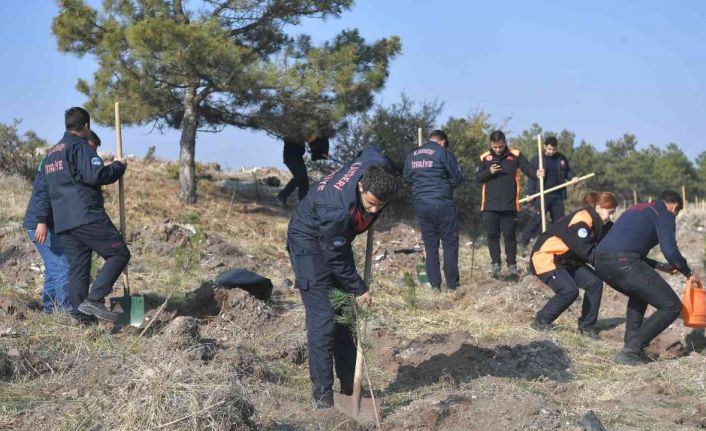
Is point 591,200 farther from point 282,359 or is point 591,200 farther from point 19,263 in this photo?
point 19,263

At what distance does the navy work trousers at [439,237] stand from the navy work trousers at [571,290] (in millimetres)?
1826

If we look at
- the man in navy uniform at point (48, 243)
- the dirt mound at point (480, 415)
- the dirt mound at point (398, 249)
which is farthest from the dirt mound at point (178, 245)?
the dirt mound at point (480, 415)

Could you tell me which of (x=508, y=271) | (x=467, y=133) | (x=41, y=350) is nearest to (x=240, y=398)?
(x=41, y=350)

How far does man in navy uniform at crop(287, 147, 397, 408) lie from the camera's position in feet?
17.0

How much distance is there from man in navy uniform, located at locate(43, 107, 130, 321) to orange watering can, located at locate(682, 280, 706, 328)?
461 cm

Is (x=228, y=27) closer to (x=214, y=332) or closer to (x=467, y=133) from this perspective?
(x=467, y=133)

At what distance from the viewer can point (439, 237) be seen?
32.9ft

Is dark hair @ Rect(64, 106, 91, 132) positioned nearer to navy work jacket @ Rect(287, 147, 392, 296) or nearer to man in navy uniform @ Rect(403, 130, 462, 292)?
navy work jacket @ Rect(287, 147, 392, 296)

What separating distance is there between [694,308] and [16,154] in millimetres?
10512

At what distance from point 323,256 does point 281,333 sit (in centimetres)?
226

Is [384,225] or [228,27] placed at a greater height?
[228,27]

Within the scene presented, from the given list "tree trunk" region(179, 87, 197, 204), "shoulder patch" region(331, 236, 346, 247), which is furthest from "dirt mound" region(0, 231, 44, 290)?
"shoulder patch" region(331, 236, 346, 247)

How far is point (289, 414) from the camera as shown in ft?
17.5

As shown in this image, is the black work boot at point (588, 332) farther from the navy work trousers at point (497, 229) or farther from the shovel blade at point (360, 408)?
the shovel blade at point (360, 408)
